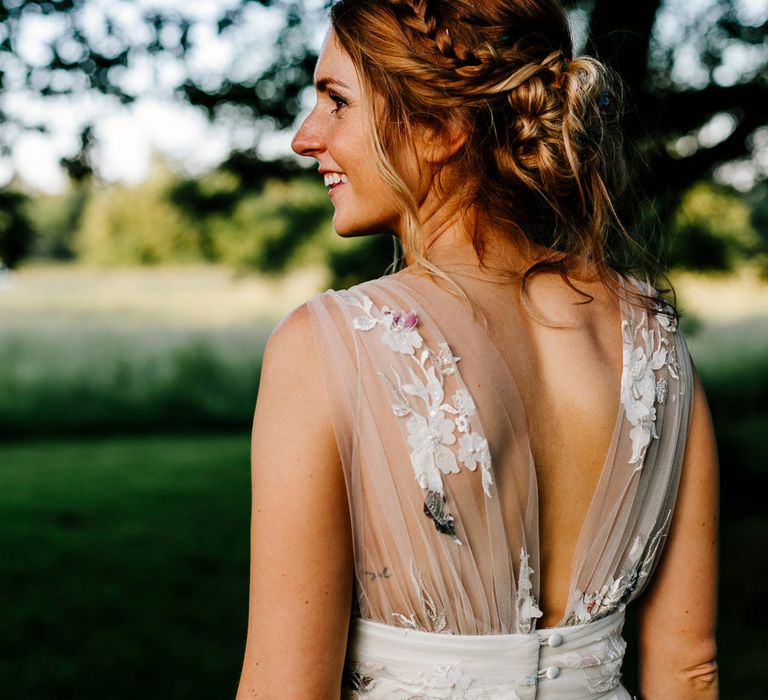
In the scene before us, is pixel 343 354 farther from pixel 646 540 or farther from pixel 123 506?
pixel 123 506

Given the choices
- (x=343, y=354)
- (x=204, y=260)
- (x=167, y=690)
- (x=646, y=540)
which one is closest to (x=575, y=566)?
(x=646, y=540)

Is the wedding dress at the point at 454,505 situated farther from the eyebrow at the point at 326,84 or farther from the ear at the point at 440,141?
the eyebrow at the point at 326,84

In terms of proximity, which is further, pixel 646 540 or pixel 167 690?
pixel 167 690

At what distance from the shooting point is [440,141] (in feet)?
5.19

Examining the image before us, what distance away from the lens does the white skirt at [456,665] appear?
1.46 meters

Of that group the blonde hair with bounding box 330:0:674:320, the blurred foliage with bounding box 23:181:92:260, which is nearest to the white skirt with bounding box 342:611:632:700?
the blonde hair with bounding box 330:0:674:320

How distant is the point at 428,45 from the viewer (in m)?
1.52

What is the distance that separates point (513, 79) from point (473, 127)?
0.11m

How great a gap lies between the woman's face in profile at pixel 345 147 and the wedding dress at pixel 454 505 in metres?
0.18

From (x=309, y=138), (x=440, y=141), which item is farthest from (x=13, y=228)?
(x=440, y=141)

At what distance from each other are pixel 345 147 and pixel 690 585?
1031 millimetres

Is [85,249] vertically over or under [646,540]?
under

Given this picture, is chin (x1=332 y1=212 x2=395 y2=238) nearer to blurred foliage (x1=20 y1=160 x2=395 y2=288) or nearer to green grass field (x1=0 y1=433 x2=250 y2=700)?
green grass field (x1=0 y1=433 x2=250 y2=700)

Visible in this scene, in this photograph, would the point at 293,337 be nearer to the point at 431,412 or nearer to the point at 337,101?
the point at 431,412
